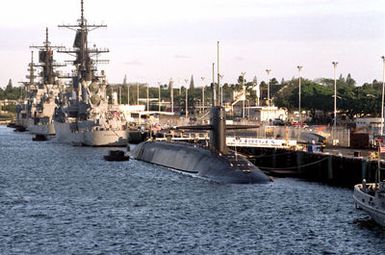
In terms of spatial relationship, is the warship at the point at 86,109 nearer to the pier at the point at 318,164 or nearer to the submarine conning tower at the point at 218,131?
the pier at the point at 318,164

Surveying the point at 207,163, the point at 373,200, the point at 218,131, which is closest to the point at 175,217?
the point at 373,200

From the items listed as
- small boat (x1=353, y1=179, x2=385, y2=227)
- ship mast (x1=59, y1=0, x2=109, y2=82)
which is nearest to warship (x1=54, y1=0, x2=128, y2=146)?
ship mast (x1=59, y1=0, x2=109, y2=82)

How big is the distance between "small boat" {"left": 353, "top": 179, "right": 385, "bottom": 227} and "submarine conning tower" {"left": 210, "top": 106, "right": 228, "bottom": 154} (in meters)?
27.3

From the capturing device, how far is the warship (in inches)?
5773

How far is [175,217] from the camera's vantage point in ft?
195

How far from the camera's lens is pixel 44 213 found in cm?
6197

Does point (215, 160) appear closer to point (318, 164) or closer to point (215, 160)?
point (215, 160)

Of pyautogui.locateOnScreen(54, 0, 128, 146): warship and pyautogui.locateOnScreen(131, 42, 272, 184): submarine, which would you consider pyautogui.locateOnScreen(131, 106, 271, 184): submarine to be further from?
pyautogui.locateOnScreen(54, 0, 128, 146): warship

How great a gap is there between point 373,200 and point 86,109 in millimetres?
107819

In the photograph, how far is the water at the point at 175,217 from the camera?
49312 mm

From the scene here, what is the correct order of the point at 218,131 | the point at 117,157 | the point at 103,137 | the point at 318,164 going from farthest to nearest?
1. the point at 103,137
2. the point at 117,157
3. the point at 318,164
4. the point at 218,131

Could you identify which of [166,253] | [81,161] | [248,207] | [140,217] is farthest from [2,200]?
[81,161]

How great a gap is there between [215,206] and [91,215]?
944 centimetres

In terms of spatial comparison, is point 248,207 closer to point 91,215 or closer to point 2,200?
point 91,215
